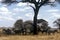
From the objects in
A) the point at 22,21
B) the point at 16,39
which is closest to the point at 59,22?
the point at 22,21

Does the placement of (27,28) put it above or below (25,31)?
above

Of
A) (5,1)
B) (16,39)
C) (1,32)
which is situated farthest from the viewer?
(5,1)

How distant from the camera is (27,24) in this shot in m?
27.8

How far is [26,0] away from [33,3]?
99 cm

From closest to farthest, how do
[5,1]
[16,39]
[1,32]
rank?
[16,39], [1,32], [5,1]

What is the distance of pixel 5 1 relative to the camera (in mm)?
29203

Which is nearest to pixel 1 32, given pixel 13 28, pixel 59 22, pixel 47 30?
pixel 13 28

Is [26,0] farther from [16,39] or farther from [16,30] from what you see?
[16,39]

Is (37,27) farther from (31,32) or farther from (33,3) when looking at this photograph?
(33,3)

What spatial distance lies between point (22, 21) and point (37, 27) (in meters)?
1.93

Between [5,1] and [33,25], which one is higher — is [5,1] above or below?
above

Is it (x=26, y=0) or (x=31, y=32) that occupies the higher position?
(x=26, y=0)

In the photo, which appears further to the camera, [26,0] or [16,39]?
[26,0]

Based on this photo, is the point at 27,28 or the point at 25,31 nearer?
the point at 25,31
